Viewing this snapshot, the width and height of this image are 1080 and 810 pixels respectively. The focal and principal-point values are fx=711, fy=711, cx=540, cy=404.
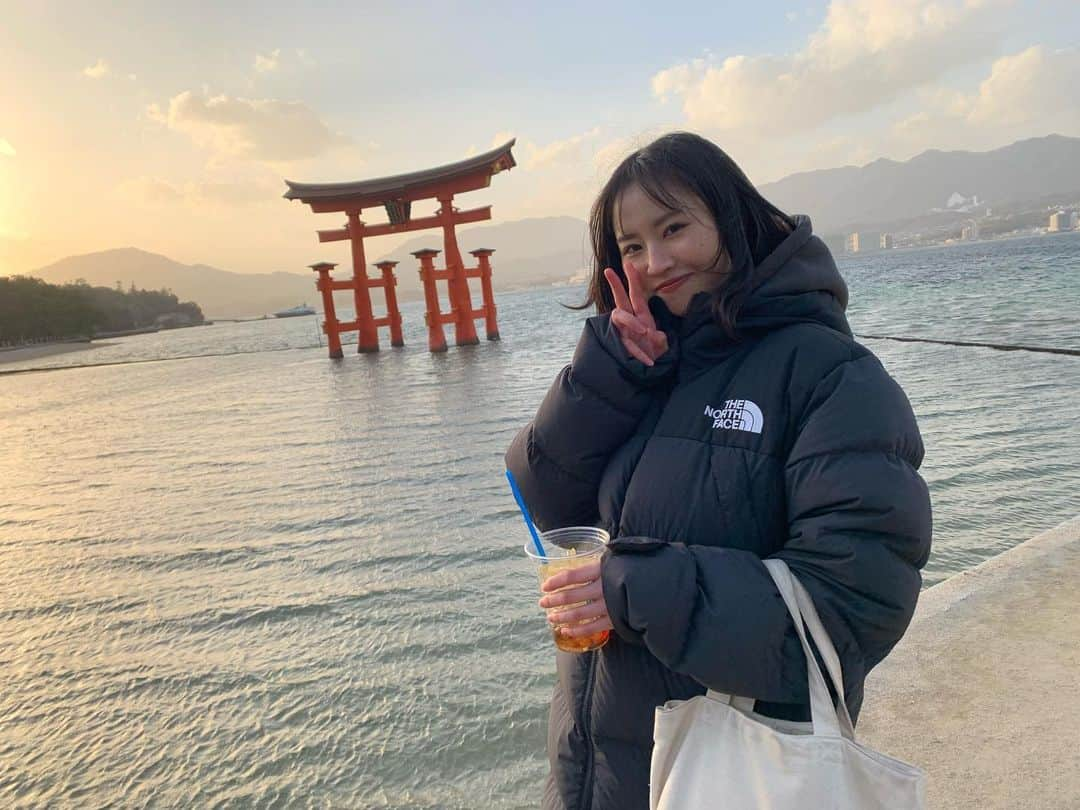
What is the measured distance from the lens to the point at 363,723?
2658mm

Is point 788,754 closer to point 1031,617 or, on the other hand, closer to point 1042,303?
point 1031,617

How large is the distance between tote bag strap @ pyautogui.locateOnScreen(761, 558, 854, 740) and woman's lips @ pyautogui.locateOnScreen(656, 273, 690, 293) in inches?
20.5

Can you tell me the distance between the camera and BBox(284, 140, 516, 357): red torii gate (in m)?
20.5

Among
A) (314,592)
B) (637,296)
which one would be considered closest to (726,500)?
(637,296)

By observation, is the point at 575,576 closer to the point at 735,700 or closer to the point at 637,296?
the point at 735,700

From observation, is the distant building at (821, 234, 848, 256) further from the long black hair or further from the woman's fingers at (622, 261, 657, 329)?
the woman's fingers at (622, 261, 657, 329)

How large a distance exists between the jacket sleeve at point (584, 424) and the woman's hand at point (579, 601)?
0.22m

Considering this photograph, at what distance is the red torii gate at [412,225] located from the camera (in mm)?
20484

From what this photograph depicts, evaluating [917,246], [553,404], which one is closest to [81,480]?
[553,404]

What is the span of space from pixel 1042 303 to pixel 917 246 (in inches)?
3835

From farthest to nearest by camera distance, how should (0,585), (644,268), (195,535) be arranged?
(195,535)
(0,585)
(644,268)

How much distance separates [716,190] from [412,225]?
857 inches

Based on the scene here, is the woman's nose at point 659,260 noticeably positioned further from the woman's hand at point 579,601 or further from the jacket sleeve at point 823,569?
the woman's hand at point 579,601

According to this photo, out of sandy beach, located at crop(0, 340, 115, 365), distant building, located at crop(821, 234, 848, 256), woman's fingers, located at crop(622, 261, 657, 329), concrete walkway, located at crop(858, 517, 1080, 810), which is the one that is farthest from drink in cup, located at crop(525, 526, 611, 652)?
distant building, located at crop(821, 234, 848, 256)
